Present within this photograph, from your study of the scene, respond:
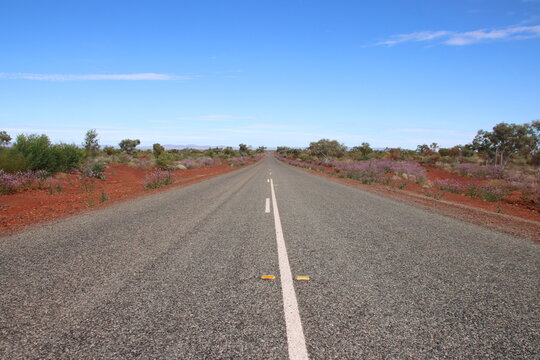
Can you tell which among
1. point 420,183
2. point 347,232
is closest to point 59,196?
point 347,232

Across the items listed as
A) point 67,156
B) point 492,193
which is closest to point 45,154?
point 67,156

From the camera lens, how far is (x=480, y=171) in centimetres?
2586

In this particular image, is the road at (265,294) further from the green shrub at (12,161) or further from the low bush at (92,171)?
the low bush at (92,171)

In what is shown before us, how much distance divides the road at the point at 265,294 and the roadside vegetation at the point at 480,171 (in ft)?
31.6

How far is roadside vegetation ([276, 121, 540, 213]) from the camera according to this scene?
14.4 metres

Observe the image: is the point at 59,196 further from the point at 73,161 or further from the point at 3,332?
the point at 3,332

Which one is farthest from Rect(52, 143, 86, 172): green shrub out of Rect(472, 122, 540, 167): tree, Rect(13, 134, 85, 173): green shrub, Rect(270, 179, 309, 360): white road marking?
Rect(472, 122, 540, 167): tree

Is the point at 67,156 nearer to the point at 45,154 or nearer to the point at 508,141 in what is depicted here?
the point at 45,154

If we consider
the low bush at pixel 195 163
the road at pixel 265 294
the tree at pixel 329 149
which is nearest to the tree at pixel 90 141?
the low bush at pixel 195 163

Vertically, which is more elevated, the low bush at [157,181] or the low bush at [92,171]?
the low bush at [92,171]

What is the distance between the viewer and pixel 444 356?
2.39m

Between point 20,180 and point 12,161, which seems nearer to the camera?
point 20,180

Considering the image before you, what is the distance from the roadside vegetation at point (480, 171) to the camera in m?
14.4

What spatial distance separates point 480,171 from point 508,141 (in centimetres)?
1290
